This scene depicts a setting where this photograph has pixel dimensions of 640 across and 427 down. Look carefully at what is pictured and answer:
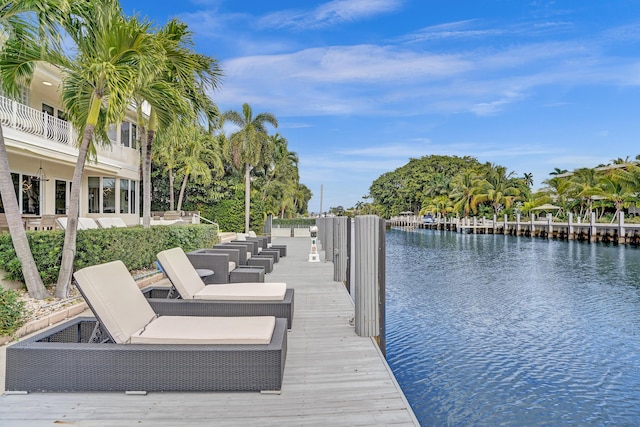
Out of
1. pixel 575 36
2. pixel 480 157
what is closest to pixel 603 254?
pixel 575 36

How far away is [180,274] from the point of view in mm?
5609

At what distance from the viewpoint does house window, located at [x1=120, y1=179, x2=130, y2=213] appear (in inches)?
789

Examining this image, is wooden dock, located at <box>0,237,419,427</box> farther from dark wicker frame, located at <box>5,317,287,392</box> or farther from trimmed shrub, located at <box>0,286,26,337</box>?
trimmed shrub, located at <box>0,286,26,337</box>

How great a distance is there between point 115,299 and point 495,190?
59868mm

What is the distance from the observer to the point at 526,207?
5241 cm

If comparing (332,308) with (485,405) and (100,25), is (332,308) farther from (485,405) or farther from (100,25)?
(100,25)

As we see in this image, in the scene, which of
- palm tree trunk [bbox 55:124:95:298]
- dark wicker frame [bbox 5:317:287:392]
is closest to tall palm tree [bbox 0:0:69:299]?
palm tree trunk [bbox 55:124:95:298]

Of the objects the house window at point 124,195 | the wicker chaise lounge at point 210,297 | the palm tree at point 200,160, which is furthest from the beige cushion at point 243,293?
the palm tree at point 200,160

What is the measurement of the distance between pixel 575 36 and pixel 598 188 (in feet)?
53.7

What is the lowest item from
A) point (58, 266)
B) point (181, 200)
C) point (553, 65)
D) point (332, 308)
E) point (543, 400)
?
point (543, 400)

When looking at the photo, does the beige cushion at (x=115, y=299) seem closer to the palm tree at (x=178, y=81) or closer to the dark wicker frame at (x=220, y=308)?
the dark wicker frame at (x=220, y=308)

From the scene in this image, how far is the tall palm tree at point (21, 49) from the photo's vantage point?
20.9ft

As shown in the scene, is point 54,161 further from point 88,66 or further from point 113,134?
point 88,66

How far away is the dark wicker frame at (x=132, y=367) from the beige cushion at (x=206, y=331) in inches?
6.3
